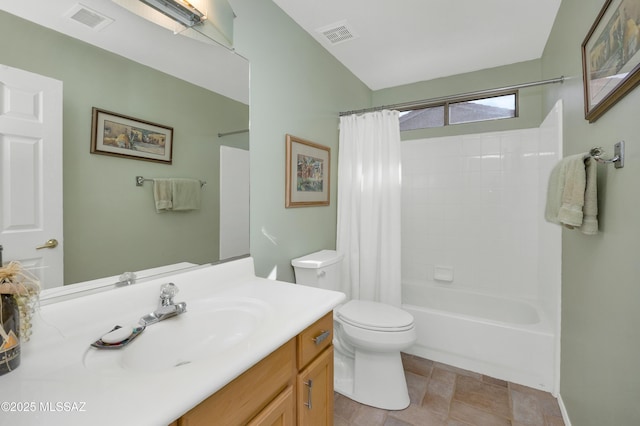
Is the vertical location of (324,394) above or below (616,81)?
below

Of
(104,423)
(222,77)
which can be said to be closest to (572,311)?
(104,423)

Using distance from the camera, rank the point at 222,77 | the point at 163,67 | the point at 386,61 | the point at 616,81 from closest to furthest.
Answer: the point at 616,81, the point at 163,67, the point at 222,77, the point at 386,61

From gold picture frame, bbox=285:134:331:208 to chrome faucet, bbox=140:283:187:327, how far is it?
957 millimetres

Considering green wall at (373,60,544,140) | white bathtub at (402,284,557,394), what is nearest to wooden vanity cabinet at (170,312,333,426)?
white bathtub at (402,284,557,394)

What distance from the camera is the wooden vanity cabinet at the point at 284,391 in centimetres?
71

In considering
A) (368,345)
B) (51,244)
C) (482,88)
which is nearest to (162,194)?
(51,244)

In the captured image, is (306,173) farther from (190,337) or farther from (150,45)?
(190,337)

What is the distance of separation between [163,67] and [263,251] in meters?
1.03

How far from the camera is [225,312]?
1143 mm

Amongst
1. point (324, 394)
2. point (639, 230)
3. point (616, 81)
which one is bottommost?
point (324, 394)

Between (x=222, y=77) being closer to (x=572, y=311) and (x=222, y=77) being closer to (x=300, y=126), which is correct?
(x=300, y=126)

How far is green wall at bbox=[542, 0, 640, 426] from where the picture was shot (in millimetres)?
966

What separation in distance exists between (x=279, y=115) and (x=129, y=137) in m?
0.95

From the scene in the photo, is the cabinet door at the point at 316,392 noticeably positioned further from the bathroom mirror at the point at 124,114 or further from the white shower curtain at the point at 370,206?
the white shower curtain at the point at 370,206
